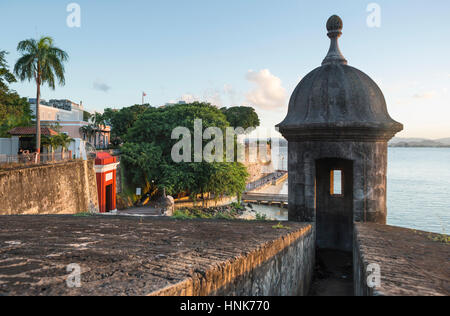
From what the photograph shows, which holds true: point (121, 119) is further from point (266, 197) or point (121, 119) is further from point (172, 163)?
point (266, 197)

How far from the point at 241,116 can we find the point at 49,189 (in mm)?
45726

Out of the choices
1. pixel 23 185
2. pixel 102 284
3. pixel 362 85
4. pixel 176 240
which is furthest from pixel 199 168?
pixel 102 284

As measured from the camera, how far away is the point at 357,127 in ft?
21.9

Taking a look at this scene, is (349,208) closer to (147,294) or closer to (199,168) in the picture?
(147,294)

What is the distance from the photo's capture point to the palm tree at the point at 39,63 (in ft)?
62.8

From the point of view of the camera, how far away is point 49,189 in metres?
15.8

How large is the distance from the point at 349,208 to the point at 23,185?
13.3m

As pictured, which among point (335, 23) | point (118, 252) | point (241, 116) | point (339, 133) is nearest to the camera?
point (118, 252)

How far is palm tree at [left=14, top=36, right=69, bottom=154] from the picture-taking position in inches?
754

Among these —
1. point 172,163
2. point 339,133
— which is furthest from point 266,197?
point 339,133

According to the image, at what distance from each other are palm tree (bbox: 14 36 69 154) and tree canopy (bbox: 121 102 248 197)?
9.09 meters

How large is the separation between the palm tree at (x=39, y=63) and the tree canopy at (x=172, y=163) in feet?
29.8

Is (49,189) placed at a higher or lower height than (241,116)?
lower

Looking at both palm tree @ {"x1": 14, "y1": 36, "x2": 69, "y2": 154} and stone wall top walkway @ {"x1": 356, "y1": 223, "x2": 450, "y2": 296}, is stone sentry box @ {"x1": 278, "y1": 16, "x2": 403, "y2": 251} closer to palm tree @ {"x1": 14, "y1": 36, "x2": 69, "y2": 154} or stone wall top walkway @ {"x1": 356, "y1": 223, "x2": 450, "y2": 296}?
stone wall top walkway @ {"x1": 356, "y1": 223, "x2": 450, "y2": 296}
